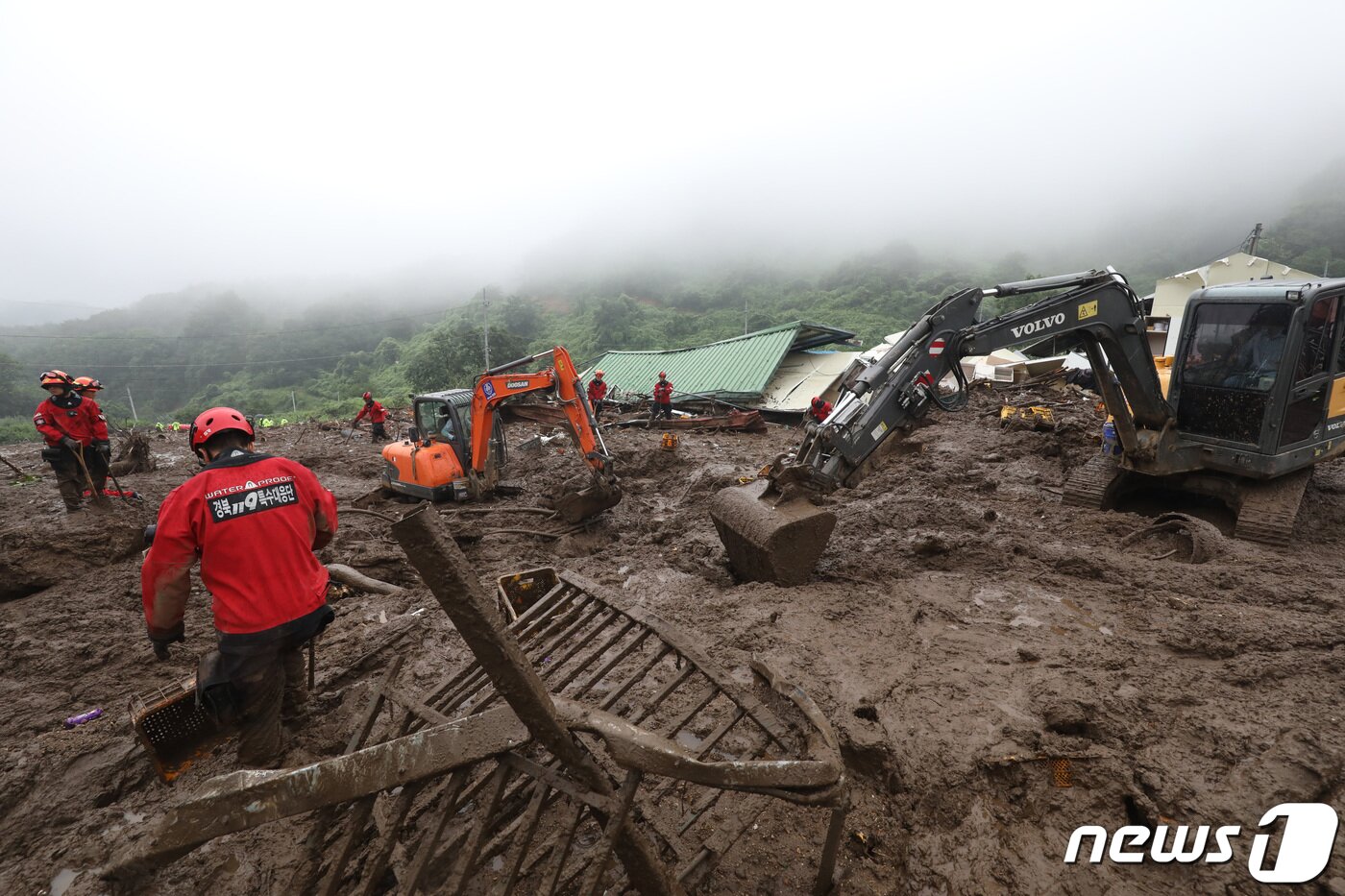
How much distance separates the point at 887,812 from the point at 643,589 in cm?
290

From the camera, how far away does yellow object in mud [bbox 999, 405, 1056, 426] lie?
1052 cm

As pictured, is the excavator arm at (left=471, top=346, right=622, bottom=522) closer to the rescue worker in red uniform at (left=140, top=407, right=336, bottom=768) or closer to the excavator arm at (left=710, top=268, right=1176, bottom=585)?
the excavator arm at (left=710, top=268, right=1176, bottom=585)

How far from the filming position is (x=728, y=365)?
2044 cm

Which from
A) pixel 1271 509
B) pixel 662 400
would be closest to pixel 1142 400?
pixel 1271 509

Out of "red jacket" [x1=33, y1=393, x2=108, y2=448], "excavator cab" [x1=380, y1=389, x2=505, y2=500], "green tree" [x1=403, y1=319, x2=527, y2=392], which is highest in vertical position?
"red jacket" [x1=33, y1=393, x2=108, y2=448]

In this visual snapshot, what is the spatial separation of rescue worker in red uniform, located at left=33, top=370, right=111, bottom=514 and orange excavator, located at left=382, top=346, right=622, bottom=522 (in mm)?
3115

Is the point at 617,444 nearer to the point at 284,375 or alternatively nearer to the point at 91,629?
the point at 91,629

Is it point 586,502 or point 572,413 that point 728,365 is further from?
point 586,502

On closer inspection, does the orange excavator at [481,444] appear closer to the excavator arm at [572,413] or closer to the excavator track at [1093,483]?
the excavator arm at [572,413]

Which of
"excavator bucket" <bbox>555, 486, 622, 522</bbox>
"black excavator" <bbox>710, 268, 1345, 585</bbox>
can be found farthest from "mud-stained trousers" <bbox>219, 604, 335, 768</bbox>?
"excavator bucket" <bbox>555, 486, 622, 522</bbox>

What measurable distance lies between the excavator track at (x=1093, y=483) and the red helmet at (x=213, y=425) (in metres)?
7.44

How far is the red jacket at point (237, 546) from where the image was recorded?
2.56 metres

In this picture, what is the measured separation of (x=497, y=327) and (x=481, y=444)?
3470cm

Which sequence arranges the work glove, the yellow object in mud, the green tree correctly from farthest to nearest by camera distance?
the green tree, the yellow object in mud, the work glove
